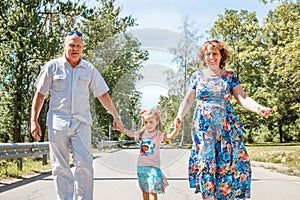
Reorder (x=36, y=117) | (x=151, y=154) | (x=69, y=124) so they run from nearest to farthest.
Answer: (x=69, y=124) → (x=36, y=117) → (x=151, y=154)

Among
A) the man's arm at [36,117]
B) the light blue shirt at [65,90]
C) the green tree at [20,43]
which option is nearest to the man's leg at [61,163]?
the light blue shirt at [65,90]

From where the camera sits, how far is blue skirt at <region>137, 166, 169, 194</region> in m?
5.23

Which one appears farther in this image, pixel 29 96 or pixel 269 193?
pixel 29 96

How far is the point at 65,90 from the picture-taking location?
4.91 m

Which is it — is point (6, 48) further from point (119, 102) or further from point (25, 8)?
point (119, 102)

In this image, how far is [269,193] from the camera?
7383 millimetres

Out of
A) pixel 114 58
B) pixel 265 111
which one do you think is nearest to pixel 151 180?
pixel 265 111

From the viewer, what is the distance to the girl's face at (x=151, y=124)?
5676 millimetres

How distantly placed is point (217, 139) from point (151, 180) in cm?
99

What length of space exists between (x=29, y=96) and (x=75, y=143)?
1900 centimetres

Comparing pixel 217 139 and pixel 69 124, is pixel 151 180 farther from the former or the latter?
pixel 69 124

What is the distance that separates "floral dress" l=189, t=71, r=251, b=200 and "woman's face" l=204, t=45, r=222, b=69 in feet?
0.61

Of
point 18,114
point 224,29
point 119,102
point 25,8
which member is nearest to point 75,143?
point 119,102

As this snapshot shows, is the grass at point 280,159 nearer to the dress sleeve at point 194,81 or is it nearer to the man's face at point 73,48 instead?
the dress sleeve at point 194,81
